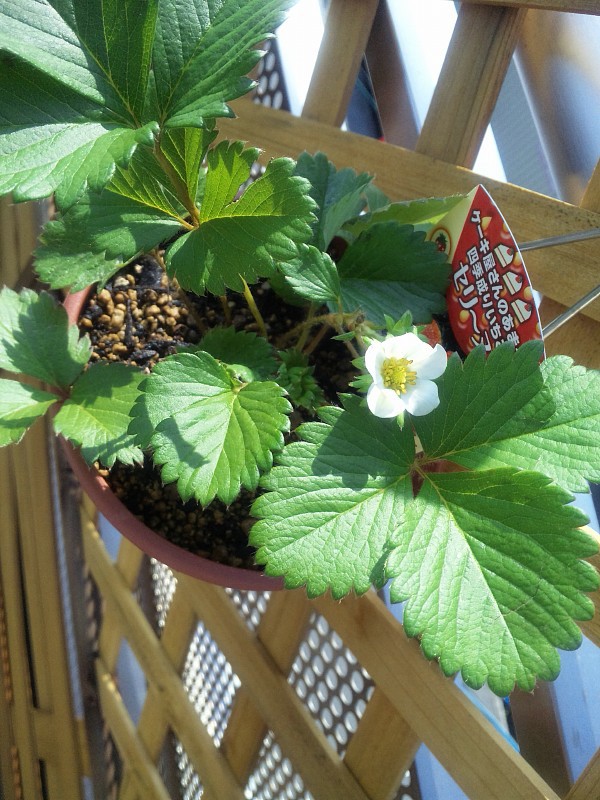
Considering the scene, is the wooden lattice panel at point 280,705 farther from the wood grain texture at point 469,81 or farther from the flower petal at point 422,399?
the wood grain texture at point 469,81


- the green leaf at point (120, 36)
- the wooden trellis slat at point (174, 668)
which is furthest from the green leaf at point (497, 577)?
the wooden trellis slat at point (174, 668)

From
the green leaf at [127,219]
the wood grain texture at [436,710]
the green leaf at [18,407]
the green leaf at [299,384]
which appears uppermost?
the green leaf at [127,219]

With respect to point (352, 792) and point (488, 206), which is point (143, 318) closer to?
point (488, 206)

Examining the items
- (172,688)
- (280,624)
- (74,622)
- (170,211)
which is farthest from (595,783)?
(74,622)

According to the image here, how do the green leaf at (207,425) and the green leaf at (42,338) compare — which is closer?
the green leaf at (207,425)

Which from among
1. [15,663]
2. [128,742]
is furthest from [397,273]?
[15,663]

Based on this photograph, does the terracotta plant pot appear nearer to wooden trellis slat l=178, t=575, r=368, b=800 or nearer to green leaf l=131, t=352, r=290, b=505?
green leaf l=131, t=352, r=290, b=505

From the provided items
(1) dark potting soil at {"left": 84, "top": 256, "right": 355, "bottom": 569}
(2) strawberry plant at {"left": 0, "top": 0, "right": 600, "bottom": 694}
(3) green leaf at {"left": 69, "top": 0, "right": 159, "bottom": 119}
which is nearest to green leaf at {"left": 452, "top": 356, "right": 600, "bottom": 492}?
(2) strawberry plant at {"left": 0, "top": 0, "right": 600, "bottom": 694}
